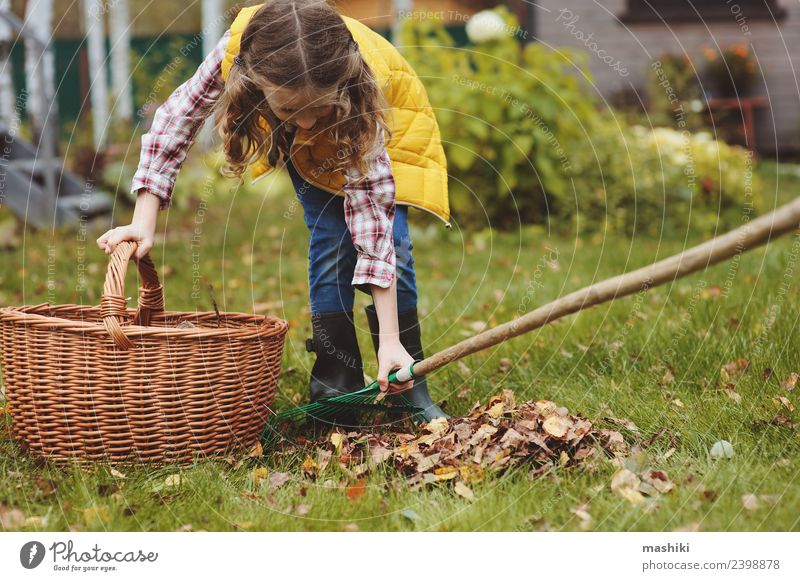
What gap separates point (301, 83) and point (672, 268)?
2.90ft

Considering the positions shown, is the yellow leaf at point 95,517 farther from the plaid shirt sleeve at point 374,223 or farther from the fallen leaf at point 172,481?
the plaid shirt sleeve at point 374,223

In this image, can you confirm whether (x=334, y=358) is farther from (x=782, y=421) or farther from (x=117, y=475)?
(x=782, y=421)

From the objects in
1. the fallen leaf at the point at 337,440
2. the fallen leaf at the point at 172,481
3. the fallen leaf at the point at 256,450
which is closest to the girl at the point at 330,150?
the fallen leaf at the point at 337,440

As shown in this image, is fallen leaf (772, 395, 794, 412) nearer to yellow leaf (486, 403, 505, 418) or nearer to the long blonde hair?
yellow leaf (486, 403, 505, 418)

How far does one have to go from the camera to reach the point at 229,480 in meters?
1.89

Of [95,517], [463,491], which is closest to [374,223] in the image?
Answer: [463,491]

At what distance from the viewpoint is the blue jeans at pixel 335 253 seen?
2.23 m

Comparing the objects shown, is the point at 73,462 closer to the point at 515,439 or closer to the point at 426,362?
the point at 426,362

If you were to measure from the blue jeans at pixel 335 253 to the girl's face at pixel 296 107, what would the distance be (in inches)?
12.9

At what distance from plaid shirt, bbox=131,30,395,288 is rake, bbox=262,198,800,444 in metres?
0.28

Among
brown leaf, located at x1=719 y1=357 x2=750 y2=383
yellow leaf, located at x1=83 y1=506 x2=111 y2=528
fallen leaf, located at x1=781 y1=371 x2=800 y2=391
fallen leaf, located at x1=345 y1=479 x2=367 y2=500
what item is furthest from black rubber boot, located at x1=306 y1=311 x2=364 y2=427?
fallen leaf, located at x1=781 y1=371 x2=800 y2=391

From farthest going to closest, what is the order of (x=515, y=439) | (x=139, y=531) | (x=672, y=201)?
(x=672, y=201), (x=515, y=439), (x=139, y=531)
